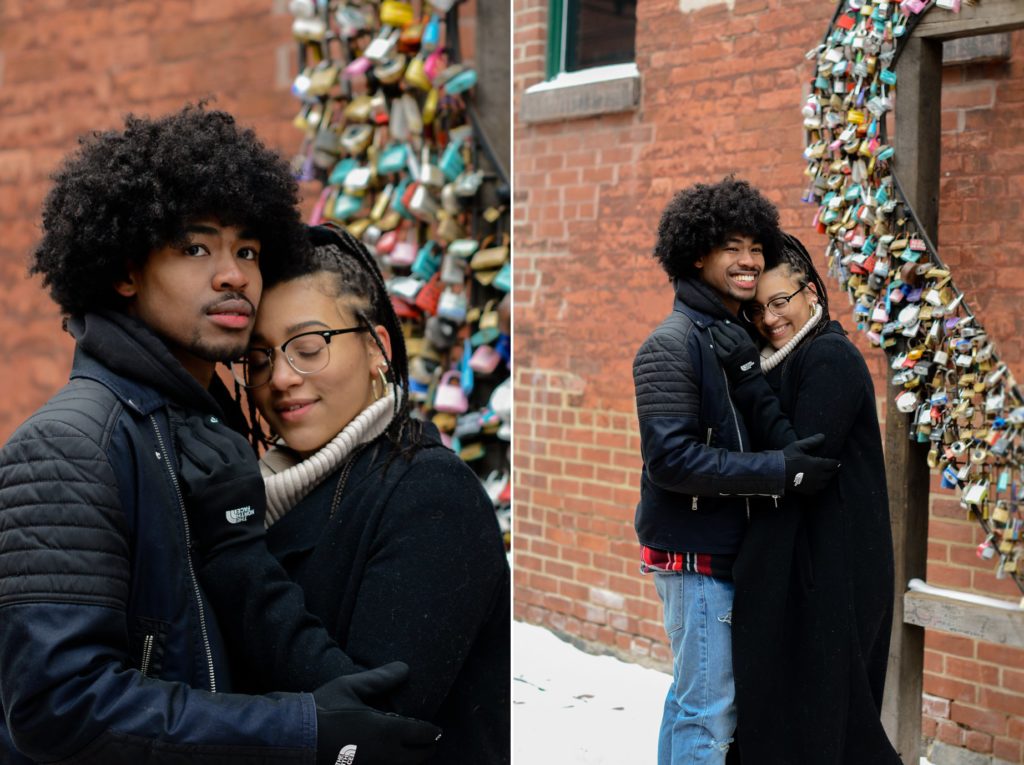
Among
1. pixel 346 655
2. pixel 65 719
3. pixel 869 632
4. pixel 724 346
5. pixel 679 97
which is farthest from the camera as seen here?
pixel 679 97

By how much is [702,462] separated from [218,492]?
1343 millimetres

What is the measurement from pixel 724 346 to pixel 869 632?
2.65 feet

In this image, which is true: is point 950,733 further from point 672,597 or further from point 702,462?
point 702,462

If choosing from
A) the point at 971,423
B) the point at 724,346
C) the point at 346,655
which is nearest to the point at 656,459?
the point at 724,346

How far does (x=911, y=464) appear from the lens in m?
2.81

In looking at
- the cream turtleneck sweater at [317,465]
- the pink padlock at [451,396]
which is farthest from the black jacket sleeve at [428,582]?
the pink padlock at [451,396]

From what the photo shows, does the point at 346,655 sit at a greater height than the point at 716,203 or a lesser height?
lesser

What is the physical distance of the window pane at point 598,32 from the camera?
10.9 ft

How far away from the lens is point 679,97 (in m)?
3.21

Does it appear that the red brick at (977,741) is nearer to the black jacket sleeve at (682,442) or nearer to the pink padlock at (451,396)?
the black jacket sleeve at (682,442)

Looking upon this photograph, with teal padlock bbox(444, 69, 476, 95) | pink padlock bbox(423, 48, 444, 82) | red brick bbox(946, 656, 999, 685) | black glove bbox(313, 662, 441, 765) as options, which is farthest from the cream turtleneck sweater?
pink padlock bbox(423, 48, 444, 82)

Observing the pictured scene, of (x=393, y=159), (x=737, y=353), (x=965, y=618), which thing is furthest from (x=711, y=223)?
(x=393, y=159)

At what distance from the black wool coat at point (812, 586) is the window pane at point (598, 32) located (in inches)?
46.5

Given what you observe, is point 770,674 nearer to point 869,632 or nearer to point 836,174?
point 869,632
